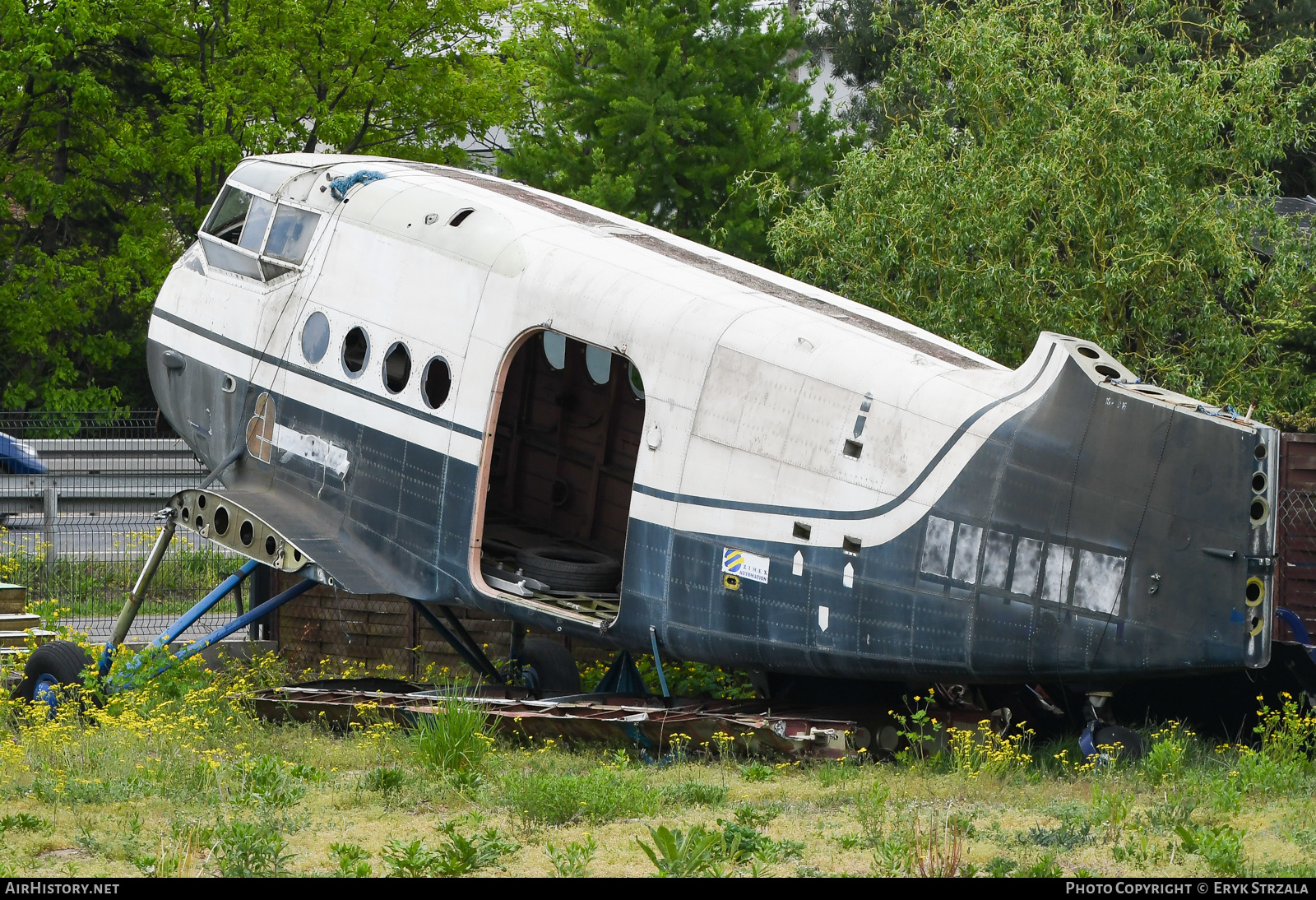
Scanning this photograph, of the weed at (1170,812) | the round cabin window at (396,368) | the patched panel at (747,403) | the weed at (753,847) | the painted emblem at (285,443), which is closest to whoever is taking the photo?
the weed at (753,847)

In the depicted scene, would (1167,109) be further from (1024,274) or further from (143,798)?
(143,798)

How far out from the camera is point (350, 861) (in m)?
7.71

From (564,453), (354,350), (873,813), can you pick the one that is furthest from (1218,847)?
(564,453)

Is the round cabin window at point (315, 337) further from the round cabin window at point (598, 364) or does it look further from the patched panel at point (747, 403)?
the patched panel at point (747, 403)

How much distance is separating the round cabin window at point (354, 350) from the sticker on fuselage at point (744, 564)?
422cm

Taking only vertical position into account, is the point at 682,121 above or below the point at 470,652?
above

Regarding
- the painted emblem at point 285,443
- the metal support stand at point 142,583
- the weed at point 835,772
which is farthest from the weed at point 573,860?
the metal support stand at point 142,583

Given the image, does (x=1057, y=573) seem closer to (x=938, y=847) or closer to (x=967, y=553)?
(x=967, y=553)

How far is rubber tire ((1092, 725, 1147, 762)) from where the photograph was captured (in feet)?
35.0

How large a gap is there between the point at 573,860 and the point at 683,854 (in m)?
0.60

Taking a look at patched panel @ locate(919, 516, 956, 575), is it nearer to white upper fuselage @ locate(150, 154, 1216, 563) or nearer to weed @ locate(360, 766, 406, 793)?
white upper fuselage @ locate(150, 154, 1216, 563)

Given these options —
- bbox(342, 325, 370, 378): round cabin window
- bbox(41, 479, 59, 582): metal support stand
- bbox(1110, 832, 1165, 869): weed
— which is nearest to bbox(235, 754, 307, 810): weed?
bbox(342, 325, 370, 378): round cabin window

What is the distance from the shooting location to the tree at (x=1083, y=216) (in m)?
17.9

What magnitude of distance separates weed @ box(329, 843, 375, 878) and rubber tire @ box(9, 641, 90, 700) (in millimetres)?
6536
